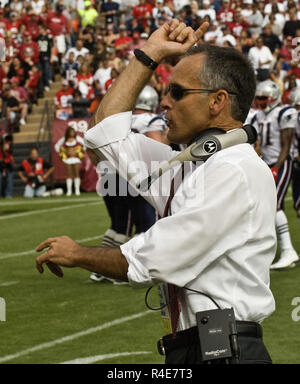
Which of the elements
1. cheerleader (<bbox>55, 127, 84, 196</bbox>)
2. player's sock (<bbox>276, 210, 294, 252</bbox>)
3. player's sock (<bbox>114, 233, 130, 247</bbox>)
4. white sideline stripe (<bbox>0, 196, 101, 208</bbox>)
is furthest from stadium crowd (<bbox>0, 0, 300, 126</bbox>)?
player's sock (<bbox>114, 233, 130, 247</bbox>)

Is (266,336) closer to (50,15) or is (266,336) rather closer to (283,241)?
(283,241)

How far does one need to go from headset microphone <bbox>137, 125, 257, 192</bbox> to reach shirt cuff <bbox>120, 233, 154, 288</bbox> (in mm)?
287

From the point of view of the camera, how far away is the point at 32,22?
2652 cm

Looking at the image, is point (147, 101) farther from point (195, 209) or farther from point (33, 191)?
point (33, 191)

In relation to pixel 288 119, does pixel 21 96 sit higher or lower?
lower

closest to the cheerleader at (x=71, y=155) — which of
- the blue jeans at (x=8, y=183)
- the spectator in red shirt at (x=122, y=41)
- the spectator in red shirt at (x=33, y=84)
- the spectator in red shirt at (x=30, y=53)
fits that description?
the blue jeans at (x=8, y=183)

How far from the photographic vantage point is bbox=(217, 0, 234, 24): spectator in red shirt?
24.1m

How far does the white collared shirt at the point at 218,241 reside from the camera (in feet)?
8.73

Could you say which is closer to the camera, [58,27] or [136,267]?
[136,267]

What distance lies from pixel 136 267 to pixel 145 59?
0.76 meters

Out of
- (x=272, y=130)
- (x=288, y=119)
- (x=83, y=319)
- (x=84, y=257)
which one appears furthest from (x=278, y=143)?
(x=84, y=257)

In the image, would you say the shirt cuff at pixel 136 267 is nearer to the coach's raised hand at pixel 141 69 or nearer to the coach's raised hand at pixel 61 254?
the coach's raised hand at pixel 61 254

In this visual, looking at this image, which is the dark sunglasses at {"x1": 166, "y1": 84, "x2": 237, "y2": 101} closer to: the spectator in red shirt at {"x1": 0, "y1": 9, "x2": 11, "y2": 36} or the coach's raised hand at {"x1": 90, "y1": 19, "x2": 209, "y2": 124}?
the coach's raised hand at {"x1": 90, "y1": 19, "x2": 209, "y2": 124}

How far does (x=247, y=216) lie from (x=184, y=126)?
0.41 meters
